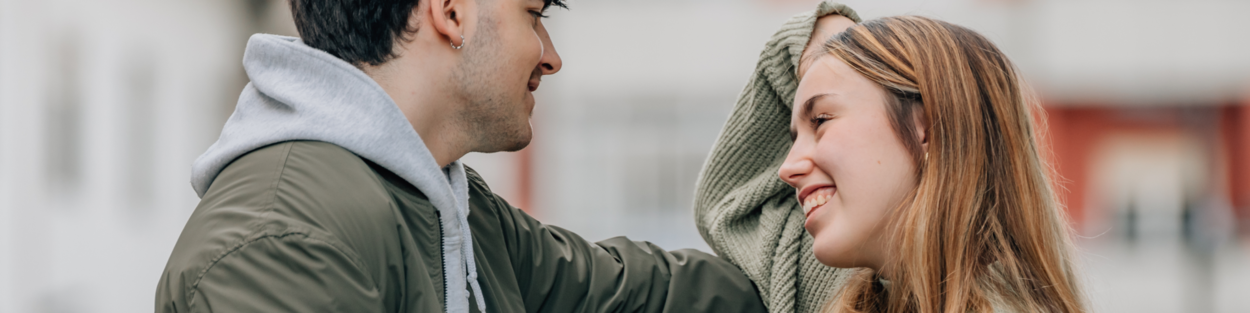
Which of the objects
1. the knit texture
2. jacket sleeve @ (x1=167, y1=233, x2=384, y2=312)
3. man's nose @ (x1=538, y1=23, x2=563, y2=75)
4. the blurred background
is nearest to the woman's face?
the knit texture

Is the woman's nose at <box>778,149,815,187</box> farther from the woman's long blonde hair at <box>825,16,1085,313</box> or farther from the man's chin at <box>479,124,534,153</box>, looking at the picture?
the man's chin at <box>479,124,534,153</box>

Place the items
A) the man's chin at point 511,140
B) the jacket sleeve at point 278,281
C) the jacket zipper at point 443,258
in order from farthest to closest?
the man's chin at point 511,140 → the jacket zipper at point 443,258 → the jacket sleeve at point 278,281

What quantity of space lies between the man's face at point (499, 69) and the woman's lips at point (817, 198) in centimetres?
60

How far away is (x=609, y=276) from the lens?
231 centimetres

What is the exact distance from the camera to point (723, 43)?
35.5ft

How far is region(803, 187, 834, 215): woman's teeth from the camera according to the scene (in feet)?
6.52

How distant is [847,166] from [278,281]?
1052mm

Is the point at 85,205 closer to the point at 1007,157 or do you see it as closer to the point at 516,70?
the point at 516,70

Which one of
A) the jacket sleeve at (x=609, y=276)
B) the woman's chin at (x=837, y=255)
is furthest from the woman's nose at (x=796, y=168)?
the jacket sleeve at (x=609, y=276)

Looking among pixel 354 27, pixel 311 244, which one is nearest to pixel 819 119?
pixel 354 27

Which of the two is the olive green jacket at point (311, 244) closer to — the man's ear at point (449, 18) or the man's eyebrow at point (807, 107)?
the man's ear at point (449, 18)

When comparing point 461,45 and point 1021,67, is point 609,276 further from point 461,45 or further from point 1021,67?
point 1021,67

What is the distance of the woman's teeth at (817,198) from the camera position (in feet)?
6.52

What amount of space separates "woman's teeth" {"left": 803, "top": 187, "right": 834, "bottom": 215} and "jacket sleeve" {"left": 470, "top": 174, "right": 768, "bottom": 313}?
393mm
